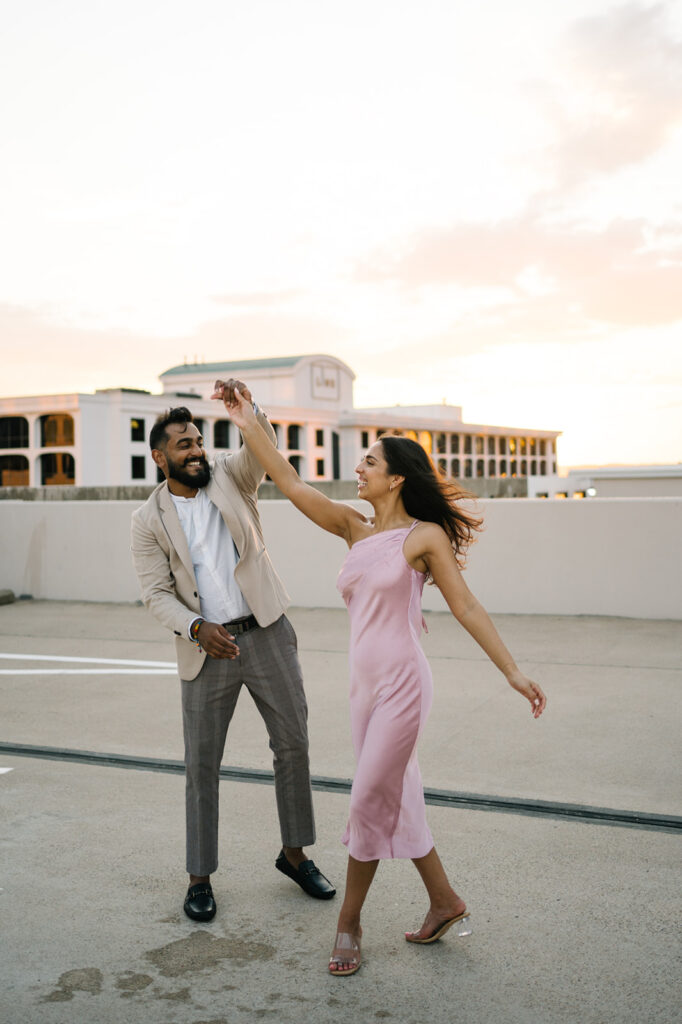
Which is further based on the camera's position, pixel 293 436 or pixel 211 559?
pixel 293 436

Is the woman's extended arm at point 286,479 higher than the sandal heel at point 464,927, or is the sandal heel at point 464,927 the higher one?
the woman's extended arm at point 286,479

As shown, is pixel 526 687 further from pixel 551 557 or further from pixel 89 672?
pixel 551 557

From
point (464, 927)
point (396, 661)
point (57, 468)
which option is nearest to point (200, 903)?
point (464, 927)

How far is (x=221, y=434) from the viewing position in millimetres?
93000

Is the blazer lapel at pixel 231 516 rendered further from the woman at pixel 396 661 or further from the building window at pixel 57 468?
the building window at pixel 57 468

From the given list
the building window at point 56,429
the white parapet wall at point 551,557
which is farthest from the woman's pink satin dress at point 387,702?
the building window at point 56,429

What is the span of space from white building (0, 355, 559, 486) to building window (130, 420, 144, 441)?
0.09 m

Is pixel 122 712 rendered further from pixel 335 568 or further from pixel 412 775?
pixel 335 568

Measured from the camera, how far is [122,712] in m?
6.93

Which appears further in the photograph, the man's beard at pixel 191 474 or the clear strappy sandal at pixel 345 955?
the man's beard at pixel 191 474

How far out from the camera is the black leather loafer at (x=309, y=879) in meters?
3.75

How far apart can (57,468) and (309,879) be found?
87.0 m

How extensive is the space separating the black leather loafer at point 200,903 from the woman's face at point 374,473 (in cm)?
158

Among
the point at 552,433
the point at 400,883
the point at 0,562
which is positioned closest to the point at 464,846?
the point at 400,883
